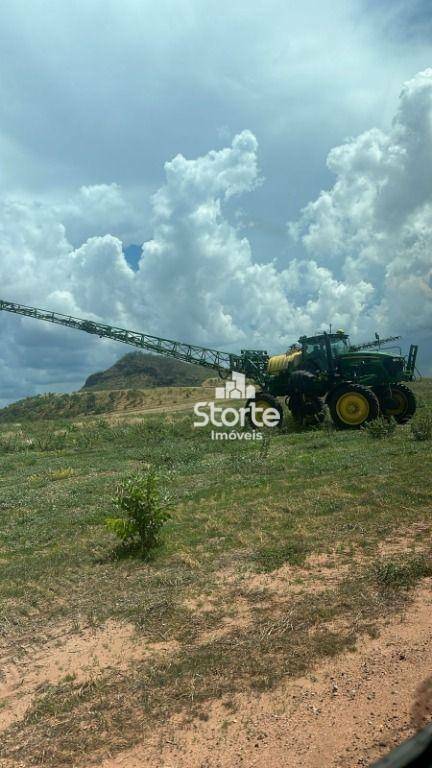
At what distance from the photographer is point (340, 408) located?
15.5 m

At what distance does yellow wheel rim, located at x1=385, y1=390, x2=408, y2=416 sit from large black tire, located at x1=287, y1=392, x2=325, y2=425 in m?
2.10

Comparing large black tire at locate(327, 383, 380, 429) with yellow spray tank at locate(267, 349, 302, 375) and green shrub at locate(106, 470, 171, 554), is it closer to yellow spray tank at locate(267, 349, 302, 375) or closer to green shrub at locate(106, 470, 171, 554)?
yellow spray tank at locate(267, 349, 302, 375)

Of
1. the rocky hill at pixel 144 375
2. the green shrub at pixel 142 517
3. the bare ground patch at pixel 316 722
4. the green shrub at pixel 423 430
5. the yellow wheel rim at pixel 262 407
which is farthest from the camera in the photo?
the rocky hill at pixel 144 375

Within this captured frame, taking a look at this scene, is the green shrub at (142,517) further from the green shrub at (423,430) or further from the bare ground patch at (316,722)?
the green shrub at (423,430)

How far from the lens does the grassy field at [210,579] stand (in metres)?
3.71

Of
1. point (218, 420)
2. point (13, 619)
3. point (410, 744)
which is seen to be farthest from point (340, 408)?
point (410, 744)

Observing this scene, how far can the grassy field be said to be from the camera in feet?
12.2

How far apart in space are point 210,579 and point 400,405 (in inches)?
490

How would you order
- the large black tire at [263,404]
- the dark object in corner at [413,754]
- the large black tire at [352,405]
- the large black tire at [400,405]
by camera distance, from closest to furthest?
the dark object in corner at [413,754], the large black tire at [352,405], the large black tire at [400,405], the large black tire at [263,404]

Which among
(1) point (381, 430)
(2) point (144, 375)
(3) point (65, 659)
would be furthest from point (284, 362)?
(2) point (144, 375)

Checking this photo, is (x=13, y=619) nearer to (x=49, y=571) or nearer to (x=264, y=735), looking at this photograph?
(x=49, y=571)

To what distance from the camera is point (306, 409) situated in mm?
17172

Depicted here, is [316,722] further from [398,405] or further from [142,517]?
[398,405]

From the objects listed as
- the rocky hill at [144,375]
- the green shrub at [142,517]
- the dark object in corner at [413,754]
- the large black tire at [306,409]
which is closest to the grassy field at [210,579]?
the green shrub at [142,517]
